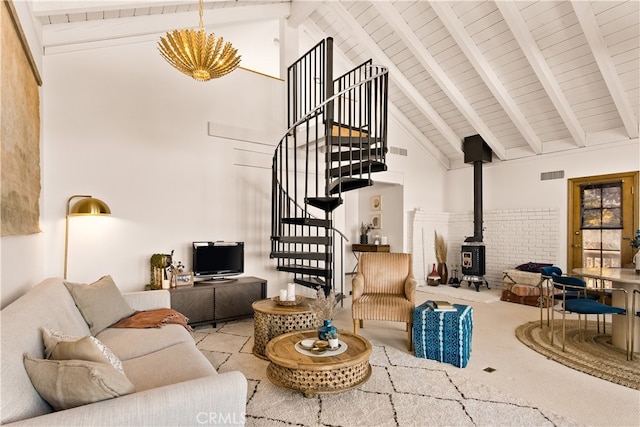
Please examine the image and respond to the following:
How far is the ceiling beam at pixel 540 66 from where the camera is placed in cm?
454

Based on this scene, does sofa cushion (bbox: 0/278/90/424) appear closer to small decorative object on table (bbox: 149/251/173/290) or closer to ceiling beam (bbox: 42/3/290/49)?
small decorative object on table (bbox: 149/251/173/290)

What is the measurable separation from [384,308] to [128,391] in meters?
2.65

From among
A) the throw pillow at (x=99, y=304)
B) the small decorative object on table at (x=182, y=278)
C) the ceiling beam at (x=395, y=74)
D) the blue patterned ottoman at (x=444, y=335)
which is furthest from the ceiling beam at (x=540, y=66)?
the throw pillow at (x=99, y=304)

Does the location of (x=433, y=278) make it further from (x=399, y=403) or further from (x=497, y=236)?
(x=399, y=403)

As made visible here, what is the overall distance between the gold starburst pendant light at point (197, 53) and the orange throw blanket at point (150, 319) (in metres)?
2.08

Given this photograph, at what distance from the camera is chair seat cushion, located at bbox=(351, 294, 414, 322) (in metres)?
3.61

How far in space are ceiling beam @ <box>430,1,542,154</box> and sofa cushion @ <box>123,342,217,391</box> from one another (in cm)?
496

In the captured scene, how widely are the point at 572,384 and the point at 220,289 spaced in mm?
3545

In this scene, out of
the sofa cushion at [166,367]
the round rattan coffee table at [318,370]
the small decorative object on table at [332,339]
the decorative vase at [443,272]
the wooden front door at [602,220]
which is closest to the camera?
the sofa cushion at [166,367]

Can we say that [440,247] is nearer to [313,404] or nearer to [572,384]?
[572,384]

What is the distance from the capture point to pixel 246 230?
5.18 metres

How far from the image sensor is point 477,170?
7.17 m

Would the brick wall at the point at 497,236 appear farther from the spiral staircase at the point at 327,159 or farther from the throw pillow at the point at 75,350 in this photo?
the throw pillow at the point at 75,350

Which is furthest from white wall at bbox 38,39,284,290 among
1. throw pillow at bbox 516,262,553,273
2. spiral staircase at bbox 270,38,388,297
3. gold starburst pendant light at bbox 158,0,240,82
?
throw pillow at bbox 516,262,553,273
